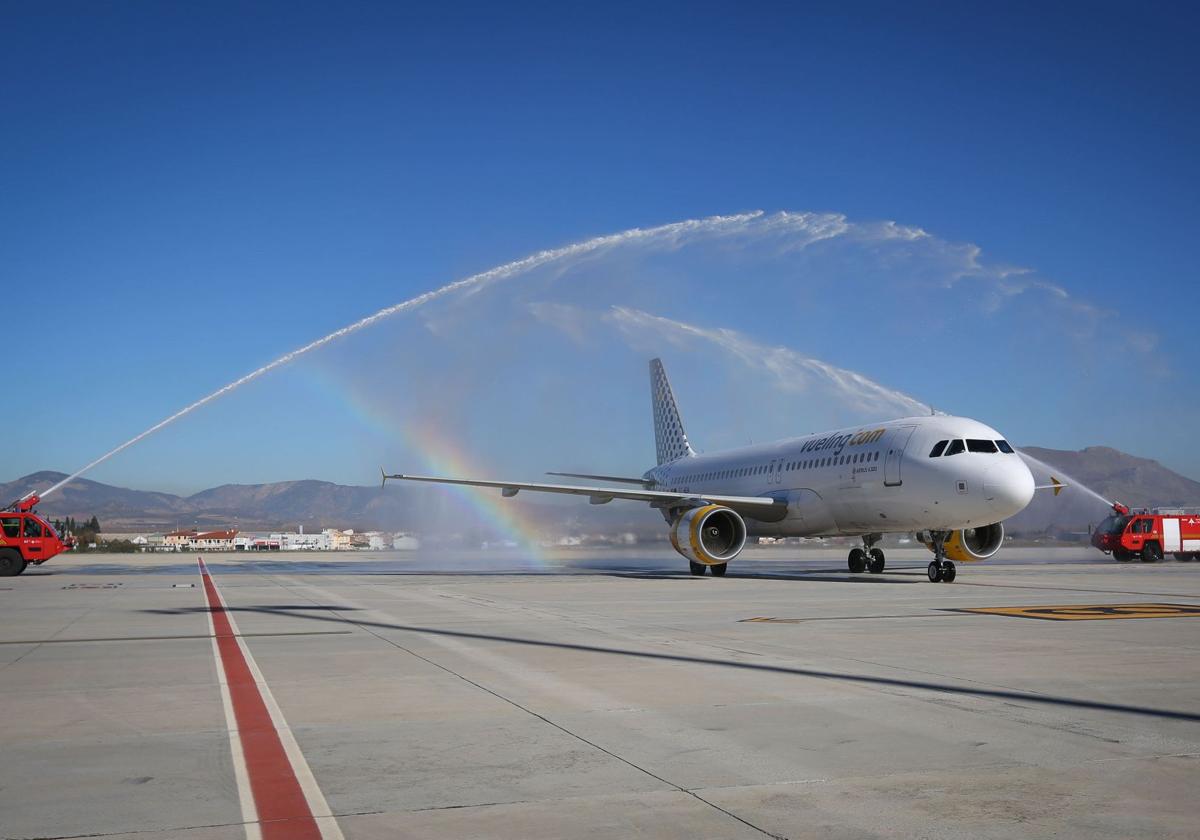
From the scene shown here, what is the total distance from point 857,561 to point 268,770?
103 ft

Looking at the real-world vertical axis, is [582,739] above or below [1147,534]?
below

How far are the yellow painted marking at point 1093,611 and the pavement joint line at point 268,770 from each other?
1218 centimetres

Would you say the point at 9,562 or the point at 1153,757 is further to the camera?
the point at 9,562

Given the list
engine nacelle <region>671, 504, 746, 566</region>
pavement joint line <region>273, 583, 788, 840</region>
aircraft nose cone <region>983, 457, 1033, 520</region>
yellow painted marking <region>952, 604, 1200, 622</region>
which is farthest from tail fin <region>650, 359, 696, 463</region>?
pavement joint line <region>273, 583, 788, 840</region>

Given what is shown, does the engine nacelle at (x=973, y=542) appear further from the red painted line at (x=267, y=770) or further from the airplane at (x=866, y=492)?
the red painted line at (x=267, y=770)

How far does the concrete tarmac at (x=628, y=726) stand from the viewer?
5.39 metres

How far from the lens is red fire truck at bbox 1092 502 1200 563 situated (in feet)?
161

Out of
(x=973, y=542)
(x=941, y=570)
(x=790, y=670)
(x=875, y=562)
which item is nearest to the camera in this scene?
(x=790, y=670)

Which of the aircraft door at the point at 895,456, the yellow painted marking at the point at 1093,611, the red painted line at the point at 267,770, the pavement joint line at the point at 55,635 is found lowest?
the pavement joint line at the point at 55,635

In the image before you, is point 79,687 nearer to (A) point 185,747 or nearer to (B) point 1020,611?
(A) point 185,747

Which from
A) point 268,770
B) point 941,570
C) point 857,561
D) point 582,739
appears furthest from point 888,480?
point 268,770

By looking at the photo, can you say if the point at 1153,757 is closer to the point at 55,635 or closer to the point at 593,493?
the point at 55,635

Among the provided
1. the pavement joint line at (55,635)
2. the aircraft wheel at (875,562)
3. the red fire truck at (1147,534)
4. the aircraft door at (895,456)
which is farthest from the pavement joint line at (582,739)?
the red fire truck at (1147,534)

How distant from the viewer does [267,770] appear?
646 centimetres
